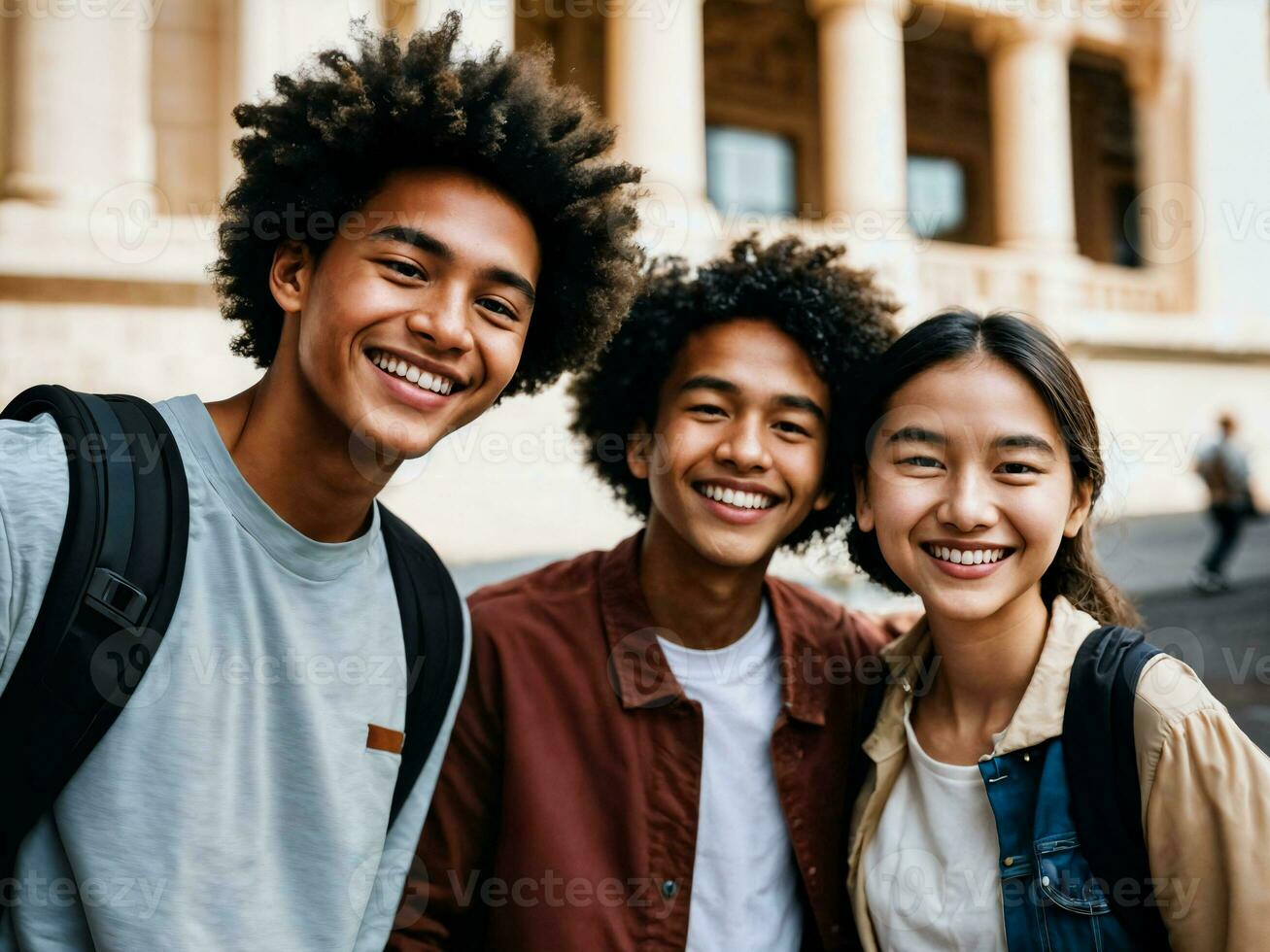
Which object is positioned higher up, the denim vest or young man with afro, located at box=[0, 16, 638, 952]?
young man with afro, located at box=[0, 16, 638, 952]

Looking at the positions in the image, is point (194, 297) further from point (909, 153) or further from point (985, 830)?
point (909, 153)

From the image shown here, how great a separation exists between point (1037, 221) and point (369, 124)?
43.7ft

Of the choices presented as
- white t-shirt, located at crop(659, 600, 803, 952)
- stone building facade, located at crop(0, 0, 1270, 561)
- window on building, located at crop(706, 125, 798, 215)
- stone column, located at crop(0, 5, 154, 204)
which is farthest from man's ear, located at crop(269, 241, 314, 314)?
window on building, located at crop(706, 125, 798, 215)

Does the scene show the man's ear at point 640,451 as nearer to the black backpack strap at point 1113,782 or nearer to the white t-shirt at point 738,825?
the white t-shirt at point 738,825

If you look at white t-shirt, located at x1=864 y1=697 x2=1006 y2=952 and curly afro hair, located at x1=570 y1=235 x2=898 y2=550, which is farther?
curly afro hair, located at x1=570 y1=235 x2=898 y2=550

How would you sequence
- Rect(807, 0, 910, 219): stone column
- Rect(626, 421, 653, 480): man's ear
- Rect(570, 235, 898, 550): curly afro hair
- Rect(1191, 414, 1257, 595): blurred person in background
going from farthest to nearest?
Rect(807, 0, 910, 219): stone column < Rect(1191, 414, 1257, 595): blurred person in background < Rect(626, 421, 653, 480): man's ear < Rect(570, 235, 898, 550): curly afro hair

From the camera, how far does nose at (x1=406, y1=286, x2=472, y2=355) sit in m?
1.82

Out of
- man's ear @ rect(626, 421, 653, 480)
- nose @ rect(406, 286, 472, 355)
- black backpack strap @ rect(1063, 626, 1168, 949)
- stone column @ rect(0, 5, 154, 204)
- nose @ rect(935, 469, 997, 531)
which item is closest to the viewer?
black backpack strap @ rect(1063, 626, 1168, 949)

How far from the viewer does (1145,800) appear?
1.64 m

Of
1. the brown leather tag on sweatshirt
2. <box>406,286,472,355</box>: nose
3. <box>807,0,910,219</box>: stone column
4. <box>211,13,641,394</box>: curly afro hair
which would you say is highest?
<box>807,0,910,219</box>: stone column

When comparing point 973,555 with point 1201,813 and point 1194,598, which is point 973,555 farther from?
point 1194,598

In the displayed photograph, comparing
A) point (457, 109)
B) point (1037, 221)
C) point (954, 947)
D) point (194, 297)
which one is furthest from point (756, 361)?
point (1037, 221)

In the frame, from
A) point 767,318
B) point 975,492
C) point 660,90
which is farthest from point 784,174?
point 975,492

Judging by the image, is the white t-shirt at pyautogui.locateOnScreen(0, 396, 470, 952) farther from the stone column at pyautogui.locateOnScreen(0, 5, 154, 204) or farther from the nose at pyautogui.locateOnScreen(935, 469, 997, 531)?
the stone column at pyautogui.locateOnScreen(0, 5, 154, 204)
